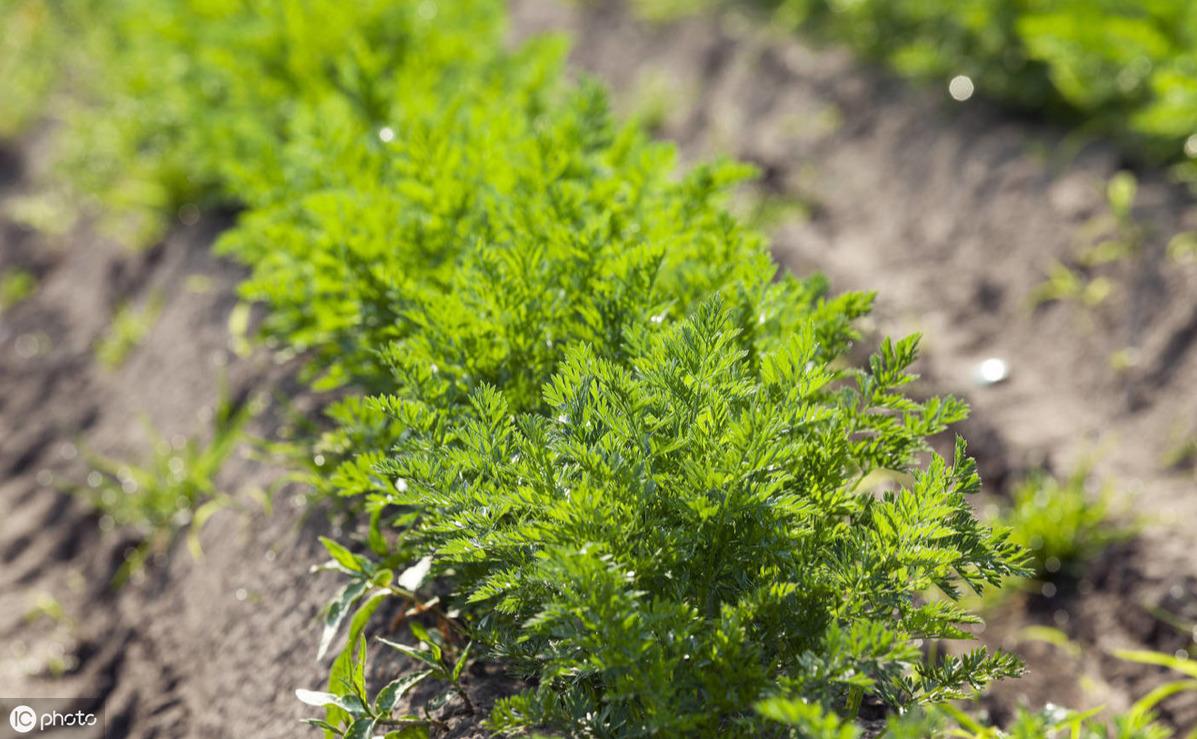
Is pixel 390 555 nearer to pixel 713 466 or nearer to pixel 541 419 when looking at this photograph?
pixel 541 419

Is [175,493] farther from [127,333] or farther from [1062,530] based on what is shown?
[1062,530]

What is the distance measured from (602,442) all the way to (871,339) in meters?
2.49

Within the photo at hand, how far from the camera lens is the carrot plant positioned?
1759mm

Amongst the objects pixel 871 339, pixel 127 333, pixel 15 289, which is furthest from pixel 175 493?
pixel 15 289

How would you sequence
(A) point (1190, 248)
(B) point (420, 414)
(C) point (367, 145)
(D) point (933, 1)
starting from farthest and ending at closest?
(D) point (933, 1)
(A) point (1190, 248)
(C) point (367, 145)
(B) point (420, 414)

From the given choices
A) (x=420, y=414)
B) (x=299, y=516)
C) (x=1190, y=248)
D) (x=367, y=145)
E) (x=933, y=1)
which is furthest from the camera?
(x=933, y=1)

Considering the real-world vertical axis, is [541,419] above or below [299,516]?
above

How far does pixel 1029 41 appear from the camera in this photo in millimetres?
4727

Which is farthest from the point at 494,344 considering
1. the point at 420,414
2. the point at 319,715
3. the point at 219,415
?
the point at 219,415

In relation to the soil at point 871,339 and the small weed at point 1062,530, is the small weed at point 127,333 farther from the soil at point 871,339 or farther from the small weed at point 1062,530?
the small weed at point 1062,530

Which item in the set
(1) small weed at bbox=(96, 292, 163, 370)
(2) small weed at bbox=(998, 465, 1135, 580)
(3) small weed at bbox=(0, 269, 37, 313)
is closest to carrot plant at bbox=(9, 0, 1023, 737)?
(2) small weed at bbox=(998, 465, 1135, 580)

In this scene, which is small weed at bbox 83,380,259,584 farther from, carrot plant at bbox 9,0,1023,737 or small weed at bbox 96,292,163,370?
small weed at bbox 96,292,163,370

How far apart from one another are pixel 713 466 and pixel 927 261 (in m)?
3.25

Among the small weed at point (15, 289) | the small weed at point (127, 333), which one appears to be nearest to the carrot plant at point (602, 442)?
the small weed at point (127, 333)
